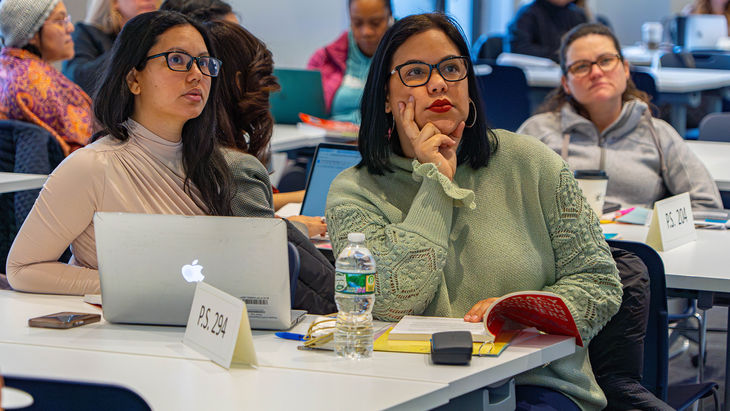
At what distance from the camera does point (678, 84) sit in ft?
19.2

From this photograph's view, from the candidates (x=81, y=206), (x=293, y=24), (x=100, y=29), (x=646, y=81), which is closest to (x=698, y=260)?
(x=81, y=206)

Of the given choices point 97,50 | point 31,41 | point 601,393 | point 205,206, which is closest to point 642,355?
point 601,393

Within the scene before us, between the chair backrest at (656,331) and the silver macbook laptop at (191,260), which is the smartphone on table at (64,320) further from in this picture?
the chair backrest at (656,331)

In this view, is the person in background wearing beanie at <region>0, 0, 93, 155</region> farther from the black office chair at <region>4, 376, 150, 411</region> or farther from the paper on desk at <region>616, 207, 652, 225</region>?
the black office chair at <region>4, 376, 150, 411</region>

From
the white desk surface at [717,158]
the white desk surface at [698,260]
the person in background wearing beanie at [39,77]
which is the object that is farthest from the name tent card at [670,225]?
the person in background wearing beanie at [39,77]

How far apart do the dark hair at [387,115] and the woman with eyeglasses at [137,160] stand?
42 centimetres

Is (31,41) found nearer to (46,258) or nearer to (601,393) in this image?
(46,258)

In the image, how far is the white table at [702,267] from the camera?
227cm

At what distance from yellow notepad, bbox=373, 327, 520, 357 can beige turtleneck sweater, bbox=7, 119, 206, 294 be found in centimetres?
73

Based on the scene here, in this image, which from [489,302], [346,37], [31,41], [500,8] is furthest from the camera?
[500,8]

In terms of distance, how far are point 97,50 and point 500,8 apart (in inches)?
294

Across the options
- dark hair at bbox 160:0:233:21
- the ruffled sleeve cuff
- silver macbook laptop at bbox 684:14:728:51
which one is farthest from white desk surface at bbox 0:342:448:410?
silver macbook laptop at bbox 684:14:728:51

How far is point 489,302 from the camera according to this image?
1821 mm

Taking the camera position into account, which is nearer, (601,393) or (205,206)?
(601,393)
